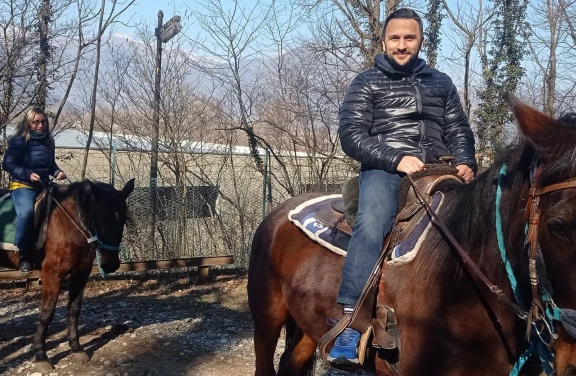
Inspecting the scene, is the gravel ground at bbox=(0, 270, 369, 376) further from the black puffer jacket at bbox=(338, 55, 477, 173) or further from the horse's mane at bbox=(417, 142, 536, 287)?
the horse's mane at bbox=(417, 142, 536, 287)

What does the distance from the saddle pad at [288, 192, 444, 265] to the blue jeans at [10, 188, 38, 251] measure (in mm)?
3650

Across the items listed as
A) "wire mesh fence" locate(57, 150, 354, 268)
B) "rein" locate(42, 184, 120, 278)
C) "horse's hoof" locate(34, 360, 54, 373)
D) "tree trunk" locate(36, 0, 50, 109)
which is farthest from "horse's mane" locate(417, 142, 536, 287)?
"tree trunk" locate(36, 0, 50, 109)

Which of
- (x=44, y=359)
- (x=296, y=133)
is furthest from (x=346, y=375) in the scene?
(x=296, y=133)

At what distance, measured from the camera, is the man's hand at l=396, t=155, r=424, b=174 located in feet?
10.1

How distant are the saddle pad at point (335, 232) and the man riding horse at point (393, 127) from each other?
18 cm

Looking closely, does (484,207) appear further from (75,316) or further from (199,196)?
(199,196)

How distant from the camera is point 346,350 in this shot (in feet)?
10.3

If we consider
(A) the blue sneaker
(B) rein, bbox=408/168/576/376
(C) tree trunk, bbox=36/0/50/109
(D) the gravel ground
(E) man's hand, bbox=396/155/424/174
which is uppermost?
(C) tree trunk, bbox=36/0/50/109

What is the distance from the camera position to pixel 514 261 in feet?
7.88

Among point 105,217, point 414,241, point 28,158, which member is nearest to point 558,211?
point 414,241

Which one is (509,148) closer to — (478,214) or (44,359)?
(478,214)

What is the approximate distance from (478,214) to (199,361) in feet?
14.8

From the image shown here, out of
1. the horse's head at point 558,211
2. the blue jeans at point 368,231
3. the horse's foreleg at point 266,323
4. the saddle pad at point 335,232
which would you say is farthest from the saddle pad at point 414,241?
the horse's foreleg at point 266,323

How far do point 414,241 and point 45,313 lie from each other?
487 centimetres
